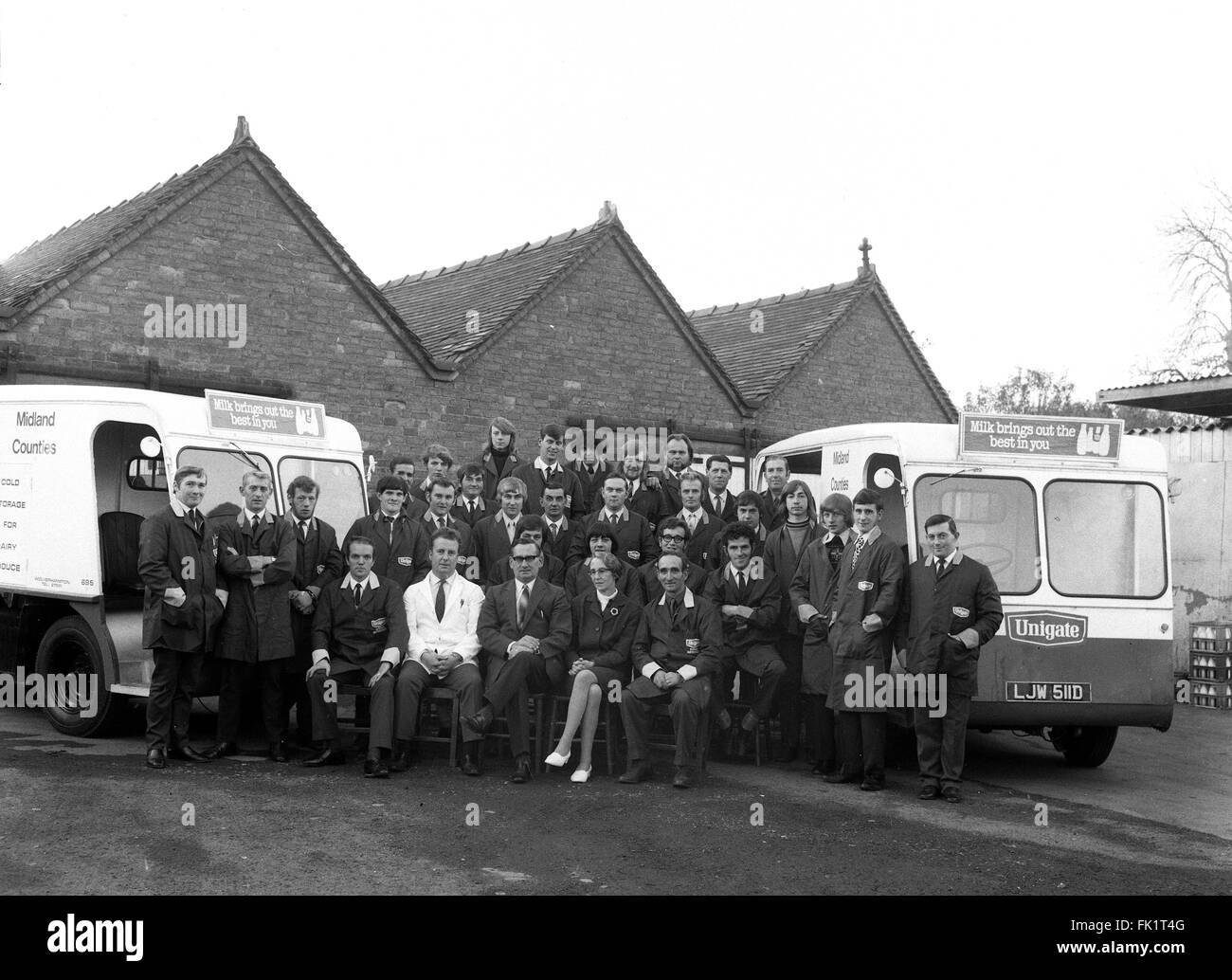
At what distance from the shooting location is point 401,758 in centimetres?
910

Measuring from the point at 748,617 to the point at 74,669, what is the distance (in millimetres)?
5068

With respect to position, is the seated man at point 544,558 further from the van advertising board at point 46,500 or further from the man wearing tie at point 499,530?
the van advertising board at point 46,500

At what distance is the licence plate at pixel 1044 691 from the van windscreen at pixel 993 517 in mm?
719

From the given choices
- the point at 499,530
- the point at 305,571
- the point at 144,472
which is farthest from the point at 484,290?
the point at 305,571

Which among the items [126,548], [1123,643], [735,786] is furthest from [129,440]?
[1123,643]

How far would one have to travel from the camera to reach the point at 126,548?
33.6 ft

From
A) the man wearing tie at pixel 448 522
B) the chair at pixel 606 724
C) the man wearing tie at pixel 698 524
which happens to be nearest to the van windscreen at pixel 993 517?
the man wearing tie at pixel 698 524

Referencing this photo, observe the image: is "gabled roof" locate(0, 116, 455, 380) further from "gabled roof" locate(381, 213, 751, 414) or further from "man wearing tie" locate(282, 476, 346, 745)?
"man wearing tie" locate(282, 476, 346, 745)

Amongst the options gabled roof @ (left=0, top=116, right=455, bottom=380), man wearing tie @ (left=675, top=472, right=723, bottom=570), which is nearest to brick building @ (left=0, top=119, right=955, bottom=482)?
gabled roof @ (left=0, top=116, right=455, bottom=380)

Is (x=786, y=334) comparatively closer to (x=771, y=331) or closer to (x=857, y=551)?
(x=771, y=331)

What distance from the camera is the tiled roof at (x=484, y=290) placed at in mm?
19000

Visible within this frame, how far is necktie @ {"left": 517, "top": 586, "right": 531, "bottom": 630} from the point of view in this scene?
929cm

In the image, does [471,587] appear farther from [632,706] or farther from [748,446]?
[748,446]

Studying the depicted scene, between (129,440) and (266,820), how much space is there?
4616mm
